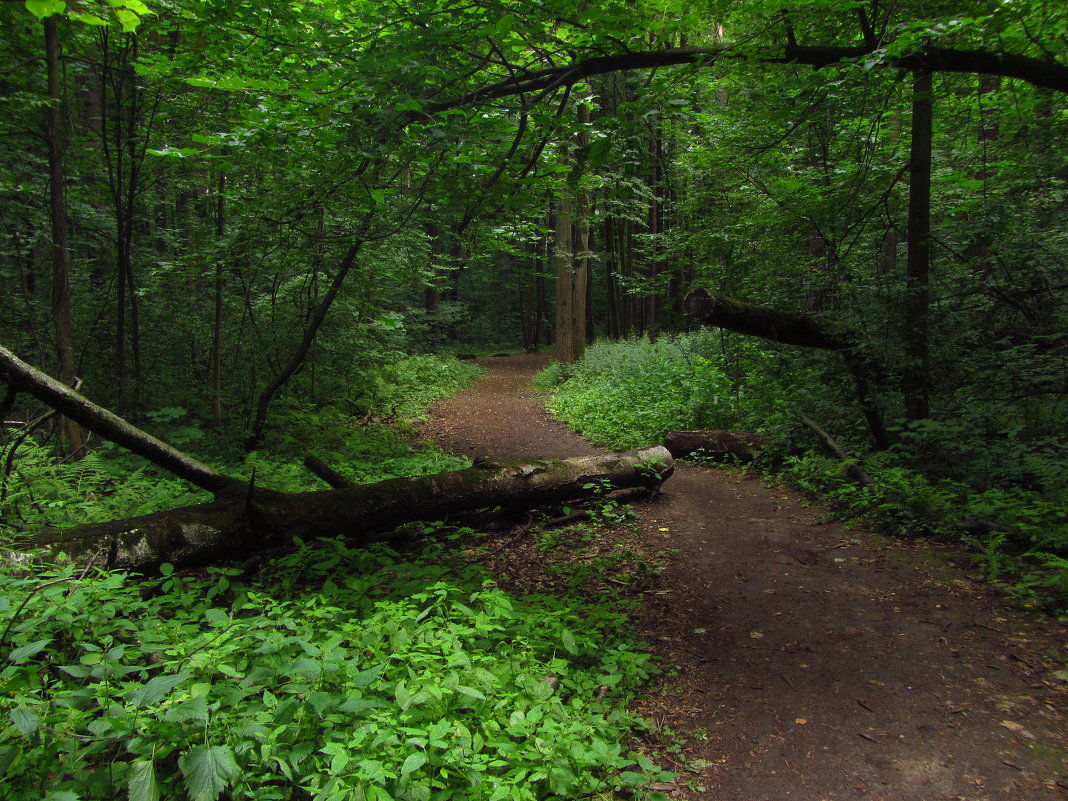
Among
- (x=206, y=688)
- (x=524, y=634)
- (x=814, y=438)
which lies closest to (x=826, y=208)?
(x=814, y=438)

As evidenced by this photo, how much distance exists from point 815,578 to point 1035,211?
22.3 ft

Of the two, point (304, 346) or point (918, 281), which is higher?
point (918, 281)

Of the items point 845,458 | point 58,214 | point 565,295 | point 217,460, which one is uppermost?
point 565,295

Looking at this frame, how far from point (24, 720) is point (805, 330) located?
7.74m

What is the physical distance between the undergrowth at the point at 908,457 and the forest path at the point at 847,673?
0.41m

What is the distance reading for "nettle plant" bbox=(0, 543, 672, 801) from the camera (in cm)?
215

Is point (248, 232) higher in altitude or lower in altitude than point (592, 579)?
higher

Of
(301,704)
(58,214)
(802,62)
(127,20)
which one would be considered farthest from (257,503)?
(802,62)

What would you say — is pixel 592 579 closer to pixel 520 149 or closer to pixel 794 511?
pixel 794 511

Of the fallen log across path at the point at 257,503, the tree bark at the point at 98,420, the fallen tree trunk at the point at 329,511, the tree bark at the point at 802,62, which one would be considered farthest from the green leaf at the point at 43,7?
the fallen tree trunk at the point at 329,511

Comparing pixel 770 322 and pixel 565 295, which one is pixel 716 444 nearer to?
pixel 770 322

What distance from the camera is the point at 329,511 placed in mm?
5637

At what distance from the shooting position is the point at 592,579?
5355mm

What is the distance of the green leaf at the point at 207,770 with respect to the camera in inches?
75.8
